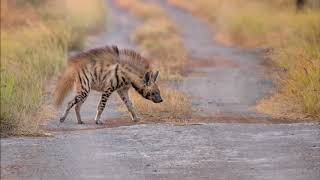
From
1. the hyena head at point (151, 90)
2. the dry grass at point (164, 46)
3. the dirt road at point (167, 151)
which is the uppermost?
the dry grass at point (164, 46)

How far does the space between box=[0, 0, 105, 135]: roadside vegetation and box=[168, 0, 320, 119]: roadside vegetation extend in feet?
14.1

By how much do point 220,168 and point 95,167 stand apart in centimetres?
145

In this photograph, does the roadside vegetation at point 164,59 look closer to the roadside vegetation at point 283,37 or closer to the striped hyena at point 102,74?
the striped hyena at point 102,74

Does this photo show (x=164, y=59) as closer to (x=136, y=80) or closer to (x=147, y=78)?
(x=147, y=78)

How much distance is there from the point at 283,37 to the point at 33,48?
8476 millimetres

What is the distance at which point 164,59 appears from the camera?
83.4ft

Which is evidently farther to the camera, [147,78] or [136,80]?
[147,78]

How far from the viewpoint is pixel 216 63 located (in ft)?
86.8

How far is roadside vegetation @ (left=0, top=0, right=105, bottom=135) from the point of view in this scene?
12.5 meters

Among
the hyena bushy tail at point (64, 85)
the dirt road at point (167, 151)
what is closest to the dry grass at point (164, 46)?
the hyena bushy tail at point (64, 85)

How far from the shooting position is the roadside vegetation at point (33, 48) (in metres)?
12.5

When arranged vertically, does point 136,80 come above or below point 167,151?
above

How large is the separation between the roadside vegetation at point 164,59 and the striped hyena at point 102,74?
783 mm

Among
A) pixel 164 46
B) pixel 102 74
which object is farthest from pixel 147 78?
pixel 164 46
